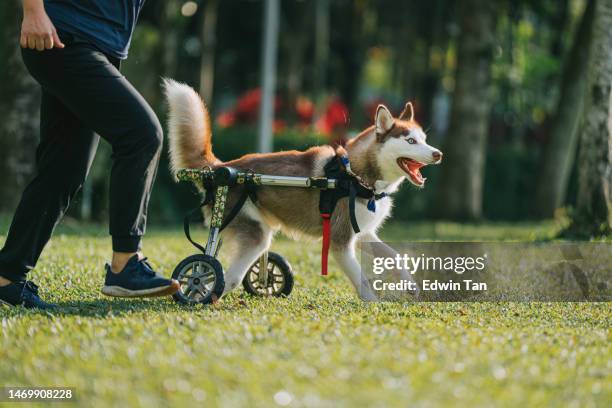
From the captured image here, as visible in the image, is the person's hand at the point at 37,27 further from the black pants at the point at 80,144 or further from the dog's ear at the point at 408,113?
the dog's ear at the point at 408,113

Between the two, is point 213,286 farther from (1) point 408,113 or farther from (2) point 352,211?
(1) point 408,113

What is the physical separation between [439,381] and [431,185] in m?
18.2

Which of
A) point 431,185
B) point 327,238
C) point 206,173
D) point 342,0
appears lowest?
point 431,185

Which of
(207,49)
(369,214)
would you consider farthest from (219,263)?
(207,49)

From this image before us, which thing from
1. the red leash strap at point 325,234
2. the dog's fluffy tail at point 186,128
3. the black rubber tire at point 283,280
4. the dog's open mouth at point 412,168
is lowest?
the black rubber tire at point 283,280

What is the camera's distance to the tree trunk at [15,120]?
1427 centimetres

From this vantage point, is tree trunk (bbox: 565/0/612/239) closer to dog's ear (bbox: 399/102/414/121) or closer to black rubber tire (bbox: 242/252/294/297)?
dog's ear (bbox: 399/102/414/121)

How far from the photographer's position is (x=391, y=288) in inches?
269

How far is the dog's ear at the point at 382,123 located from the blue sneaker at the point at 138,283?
78.4 inches

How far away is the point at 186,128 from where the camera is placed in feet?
22.2

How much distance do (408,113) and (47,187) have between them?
283cm

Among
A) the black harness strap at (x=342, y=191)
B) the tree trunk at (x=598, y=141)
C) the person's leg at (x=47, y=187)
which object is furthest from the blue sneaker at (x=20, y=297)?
the tree trunk at (x=598, y=141)

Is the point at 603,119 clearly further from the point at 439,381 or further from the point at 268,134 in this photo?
the point at 268,134

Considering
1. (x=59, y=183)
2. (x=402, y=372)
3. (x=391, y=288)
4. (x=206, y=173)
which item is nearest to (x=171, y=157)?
(x=206, y=173)
